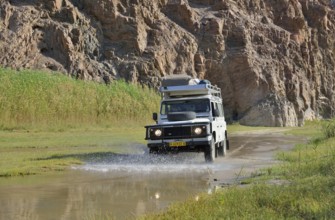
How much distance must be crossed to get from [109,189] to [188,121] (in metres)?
7.02

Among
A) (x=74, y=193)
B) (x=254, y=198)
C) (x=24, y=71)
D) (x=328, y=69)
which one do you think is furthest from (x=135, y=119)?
(x=328, y=69)

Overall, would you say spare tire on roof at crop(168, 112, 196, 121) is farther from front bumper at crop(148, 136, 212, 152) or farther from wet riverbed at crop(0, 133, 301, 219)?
wet riverbed at crop(0, 133, 301, 219)

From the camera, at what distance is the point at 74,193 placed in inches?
418

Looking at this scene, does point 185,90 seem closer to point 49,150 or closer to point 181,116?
point 181,116

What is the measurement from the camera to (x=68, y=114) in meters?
35.5

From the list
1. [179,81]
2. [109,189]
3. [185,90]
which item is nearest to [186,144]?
[185,90]

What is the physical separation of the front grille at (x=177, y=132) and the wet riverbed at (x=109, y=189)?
91 cm

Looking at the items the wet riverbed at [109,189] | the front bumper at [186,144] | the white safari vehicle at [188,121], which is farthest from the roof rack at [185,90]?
the wet riverbed at [109,189]

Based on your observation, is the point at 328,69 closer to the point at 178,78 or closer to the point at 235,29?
the point at 235,29

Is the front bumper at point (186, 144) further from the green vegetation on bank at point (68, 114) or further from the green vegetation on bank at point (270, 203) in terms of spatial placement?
the green vegetation on bank at point (270, 203)

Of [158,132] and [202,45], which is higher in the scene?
[202,45]

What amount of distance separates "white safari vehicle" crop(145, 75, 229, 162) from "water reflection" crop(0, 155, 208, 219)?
5.07ft

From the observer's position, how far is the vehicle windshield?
19000mm

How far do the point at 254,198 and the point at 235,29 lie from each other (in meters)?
55.8
